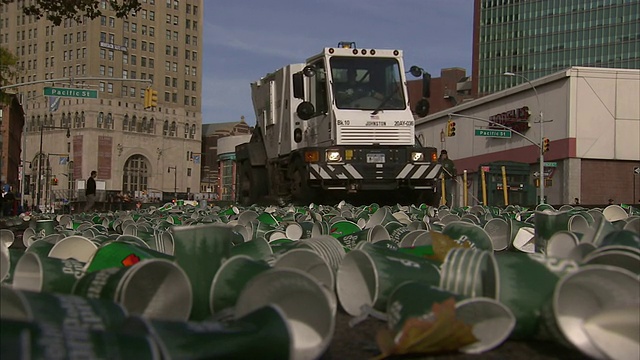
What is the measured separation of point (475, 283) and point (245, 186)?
1737 centimetres

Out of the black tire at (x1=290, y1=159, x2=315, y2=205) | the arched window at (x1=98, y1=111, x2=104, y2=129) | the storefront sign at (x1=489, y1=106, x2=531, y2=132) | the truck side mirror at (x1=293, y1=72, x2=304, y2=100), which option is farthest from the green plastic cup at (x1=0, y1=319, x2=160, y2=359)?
the arched window at (x1=98, y1=111, x2=104, y2=129)

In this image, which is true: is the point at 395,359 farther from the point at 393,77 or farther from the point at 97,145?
the point at 97,145

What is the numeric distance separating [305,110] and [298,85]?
3.43 ft

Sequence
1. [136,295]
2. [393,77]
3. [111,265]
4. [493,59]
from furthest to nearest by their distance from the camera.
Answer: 1. [493,59]
2. [393,77]
3. [111,265]
4. [136,295]

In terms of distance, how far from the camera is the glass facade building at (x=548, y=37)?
109000 millimetres

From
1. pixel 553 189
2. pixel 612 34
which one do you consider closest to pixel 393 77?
pixel 553 189

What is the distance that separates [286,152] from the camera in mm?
15883

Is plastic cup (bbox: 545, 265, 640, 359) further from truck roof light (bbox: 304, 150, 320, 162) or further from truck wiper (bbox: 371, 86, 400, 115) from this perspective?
truck wiper (bbox: 371, 86, 400, 115)

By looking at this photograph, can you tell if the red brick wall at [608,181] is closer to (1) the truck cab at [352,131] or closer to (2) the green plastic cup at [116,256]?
(1) the truck cab at [352,131]

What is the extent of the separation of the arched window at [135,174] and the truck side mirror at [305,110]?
413ft

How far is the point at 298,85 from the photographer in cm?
1521

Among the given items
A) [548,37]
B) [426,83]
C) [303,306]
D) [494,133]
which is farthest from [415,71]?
[548,37]

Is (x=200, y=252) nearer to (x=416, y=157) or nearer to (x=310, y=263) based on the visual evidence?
(x=310, y=263)

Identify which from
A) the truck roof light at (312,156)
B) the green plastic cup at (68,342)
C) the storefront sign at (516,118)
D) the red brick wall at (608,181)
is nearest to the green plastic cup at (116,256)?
the green plastic cup at (68,342)
